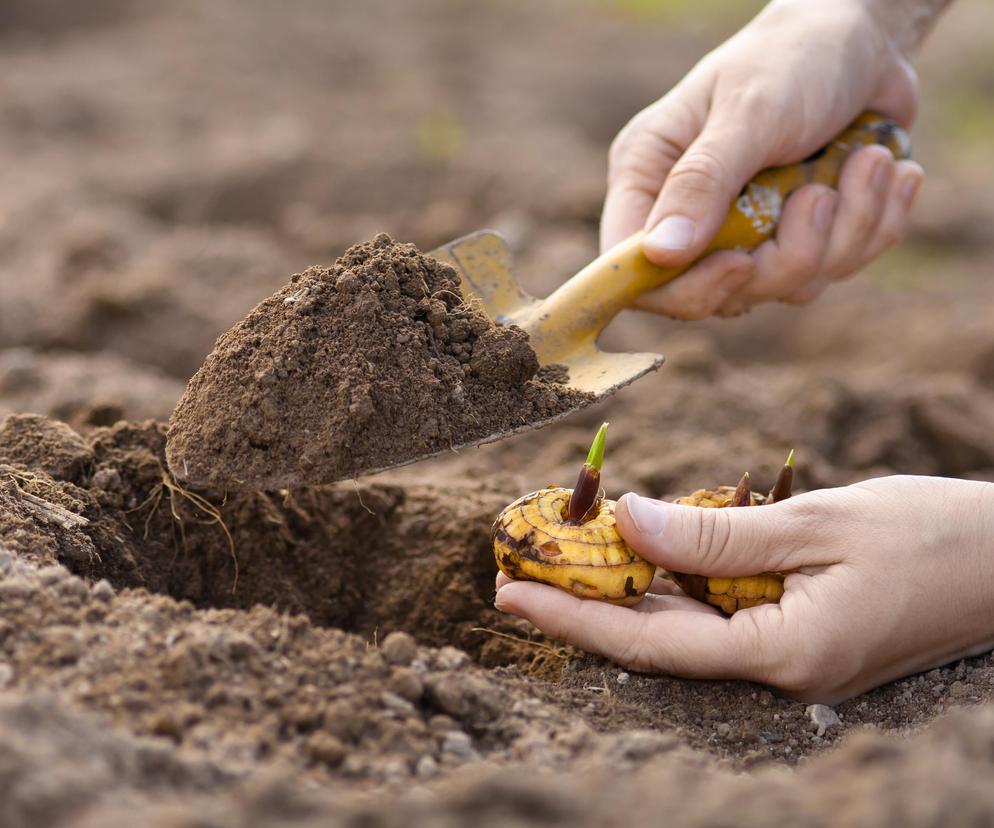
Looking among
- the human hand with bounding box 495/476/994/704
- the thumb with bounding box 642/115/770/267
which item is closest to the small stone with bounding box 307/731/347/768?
the human hand with bounding box 495/476/994/704

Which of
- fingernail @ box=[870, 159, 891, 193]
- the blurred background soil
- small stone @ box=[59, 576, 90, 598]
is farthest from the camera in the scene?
fingernail @ box=[870, 159, 891, 193]

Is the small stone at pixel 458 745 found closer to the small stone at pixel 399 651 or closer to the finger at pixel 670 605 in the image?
the small stone at pixel 399 651

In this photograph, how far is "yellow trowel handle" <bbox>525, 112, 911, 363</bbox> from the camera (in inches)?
111

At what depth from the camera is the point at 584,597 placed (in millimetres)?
2281

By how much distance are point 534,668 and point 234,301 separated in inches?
113

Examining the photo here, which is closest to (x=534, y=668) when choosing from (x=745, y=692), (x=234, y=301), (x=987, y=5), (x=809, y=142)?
(x=745, y=692)

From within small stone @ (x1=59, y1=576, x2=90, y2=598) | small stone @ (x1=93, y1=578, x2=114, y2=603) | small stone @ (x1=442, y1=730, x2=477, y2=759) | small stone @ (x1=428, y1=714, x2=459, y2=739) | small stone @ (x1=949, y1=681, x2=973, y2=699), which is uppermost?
small stone @ (x1=59, y1=576, x2=90, y2=598)

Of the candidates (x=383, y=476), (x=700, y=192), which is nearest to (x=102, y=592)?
(x=383, y=476)

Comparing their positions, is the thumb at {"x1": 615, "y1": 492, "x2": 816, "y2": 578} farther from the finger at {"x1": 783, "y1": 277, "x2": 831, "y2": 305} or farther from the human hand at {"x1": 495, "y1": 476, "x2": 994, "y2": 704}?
the finger at {"x1": 783, "y1": 277, "x2": 831, "y2": 305}

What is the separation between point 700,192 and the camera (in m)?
2.95

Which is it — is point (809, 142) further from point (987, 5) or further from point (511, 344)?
point (987, 5)

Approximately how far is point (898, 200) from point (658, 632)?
184 centimetres

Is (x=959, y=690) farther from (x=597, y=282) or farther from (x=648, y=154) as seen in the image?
(x=648, y=154)

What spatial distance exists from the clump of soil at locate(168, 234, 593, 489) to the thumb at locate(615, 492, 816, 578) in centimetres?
39
